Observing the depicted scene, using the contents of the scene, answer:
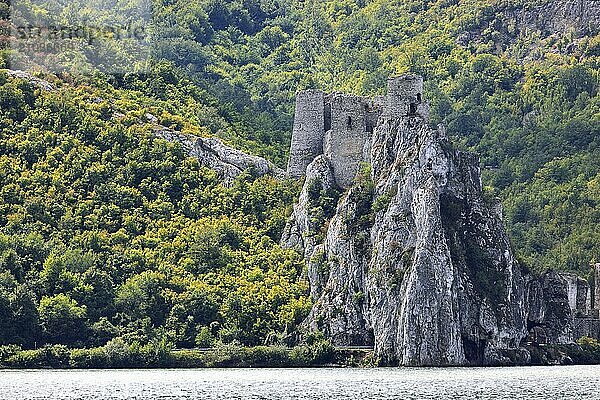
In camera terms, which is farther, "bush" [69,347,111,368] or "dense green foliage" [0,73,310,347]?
"dense green foliage" [0,73,310,347]

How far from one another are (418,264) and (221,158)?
105 ft

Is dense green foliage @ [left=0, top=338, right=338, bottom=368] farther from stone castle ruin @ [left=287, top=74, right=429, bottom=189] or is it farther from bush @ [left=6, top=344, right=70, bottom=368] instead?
stone castle ruin @ [left=287, top=74, right=429, bottom=189]

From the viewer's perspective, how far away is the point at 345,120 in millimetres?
129750

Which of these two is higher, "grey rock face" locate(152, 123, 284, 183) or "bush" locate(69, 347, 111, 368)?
"grey rock face" locate(152, 123, 284, 183)

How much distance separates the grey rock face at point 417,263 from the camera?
114 metres

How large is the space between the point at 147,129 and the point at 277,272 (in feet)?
70.4

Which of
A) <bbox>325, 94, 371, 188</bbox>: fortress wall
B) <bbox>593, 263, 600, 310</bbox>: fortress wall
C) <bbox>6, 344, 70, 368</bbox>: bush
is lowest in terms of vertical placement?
<bbox>6, 344, 70, 368</bbox>: bush

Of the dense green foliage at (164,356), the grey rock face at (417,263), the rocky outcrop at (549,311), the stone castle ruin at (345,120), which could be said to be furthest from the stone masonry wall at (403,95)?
the dense green foliage at (164,356)

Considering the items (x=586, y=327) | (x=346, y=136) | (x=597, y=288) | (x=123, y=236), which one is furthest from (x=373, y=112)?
(x=597, y=288)

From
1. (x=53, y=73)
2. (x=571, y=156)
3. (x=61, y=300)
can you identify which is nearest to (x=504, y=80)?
(x=571, y=156)

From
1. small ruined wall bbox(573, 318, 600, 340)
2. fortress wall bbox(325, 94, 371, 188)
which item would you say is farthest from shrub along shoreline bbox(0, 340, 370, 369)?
small ruined wall bbox(573, 318, 600, 340)

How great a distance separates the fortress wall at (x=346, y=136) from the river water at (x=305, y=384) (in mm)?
21484

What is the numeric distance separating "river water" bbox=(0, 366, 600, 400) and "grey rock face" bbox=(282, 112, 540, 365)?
3.31 meters

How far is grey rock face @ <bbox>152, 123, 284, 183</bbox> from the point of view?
Answer: 14062 cm
